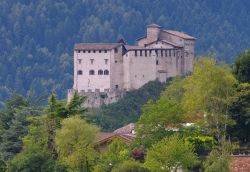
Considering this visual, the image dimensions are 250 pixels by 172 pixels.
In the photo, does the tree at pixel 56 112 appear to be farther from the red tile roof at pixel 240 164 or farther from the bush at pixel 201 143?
the red tile roof at pixel 240 164

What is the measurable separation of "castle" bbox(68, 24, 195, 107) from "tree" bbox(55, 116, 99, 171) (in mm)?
48232

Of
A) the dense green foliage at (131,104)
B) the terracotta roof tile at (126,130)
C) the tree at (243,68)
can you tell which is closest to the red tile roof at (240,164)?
the tree at (243,68)

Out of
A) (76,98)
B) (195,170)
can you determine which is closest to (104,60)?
(76,98)

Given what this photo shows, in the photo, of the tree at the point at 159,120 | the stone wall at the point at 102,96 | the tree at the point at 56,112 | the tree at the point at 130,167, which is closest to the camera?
the tree at the point at 130,167

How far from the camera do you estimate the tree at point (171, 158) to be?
1395 inches

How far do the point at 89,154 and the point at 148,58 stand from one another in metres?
50.8

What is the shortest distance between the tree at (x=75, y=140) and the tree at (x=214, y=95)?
3235 millimetres

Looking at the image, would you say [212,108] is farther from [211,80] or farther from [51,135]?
[51,135]

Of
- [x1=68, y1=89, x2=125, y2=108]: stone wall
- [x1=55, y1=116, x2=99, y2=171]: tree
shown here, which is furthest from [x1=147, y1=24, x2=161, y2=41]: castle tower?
[x1=55, y1=116, x2=99, y2=171]: tree

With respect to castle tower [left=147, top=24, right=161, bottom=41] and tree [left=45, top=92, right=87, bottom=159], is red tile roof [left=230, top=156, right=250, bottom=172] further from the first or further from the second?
castle tower [left=147, top=24, right=161, bottom=41]

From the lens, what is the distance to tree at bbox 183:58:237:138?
38.5m

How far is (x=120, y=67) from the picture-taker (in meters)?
88.8

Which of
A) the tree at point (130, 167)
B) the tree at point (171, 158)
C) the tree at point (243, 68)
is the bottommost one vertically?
the tree at point (130, 167)

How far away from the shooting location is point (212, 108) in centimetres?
3875
